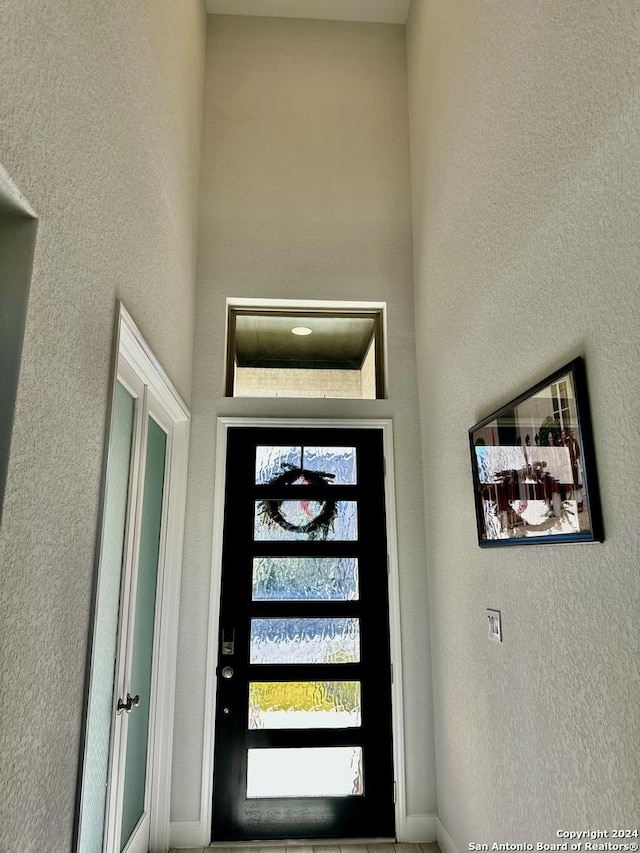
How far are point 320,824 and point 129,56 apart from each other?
3.41 m

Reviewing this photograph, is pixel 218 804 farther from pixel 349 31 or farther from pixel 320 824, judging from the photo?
pixel 349 31

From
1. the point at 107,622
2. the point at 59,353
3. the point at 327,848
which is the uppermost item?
the point at 59,353

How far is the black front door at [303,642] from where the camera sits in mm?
2709

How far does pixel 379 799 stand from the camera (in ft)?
8.93

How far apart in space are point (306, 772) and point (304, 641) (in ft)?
2.07

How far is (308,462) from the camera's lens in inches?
122

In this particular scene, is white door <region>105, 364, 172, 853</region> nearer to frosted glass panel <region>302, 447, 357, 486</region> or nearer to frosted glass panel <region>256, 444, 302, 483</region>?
frosted glass panel <region>256, 444, 302, 483</region>

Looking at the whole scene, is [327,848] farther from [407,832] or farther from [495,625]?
[495,625]

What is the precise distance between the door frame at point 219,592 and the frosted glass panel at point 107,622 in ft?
2.93

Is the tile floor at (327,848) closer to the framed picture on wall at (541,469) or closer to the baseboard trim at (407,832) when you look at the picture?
the baseboard trim at (407,832)

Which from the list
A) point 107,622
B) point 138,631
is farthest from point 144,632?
point 107,622

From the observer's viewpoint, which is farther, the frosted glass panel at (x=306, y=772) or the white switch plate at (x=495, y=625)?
the frosted glass panel at (x=306, y=772)

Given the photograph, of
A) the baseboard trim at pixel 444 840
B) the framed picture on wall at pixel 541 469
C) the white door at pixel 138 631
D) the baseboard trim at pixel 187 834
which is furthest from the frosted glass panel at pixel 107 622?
the baseboard trim at pixel 444 840

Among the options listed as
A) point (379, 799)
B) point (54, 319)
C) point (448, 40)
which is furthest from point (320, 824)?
point (448, 40)
